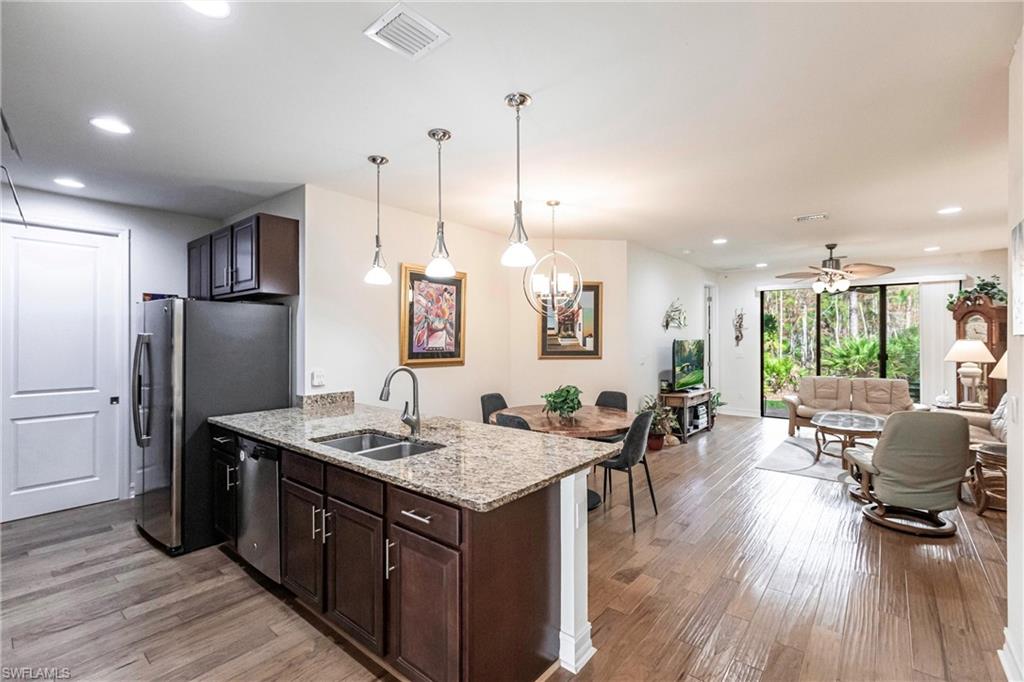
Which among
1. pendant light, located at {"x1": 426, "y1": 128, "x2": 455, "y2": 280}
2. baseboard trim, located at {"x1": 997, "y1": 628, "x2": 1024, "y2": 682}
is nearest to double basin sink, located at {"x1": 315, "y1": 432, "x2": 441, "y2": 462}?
pendant light, located at {"x1": 426, "y1": 128, "x2": 455, "y2": 280}

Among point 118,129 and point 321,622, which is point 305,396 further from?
point 118,129

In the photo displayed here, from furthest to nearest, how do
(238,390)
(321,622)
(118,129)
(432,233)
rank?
(432,233)
(238,390)
(118,129)
(321,622)

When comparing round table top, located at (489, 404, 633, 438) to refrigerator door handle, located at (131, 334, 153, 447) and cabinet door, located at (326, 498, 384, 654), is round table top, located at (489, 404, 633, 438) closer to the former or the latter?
cabinet door, located at (326, 498, 384, 654)

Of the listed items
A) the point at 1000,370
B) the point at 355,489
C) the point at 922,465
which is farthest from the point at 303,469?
the point at 1000,370

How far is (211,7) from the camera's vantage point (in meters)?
1.62

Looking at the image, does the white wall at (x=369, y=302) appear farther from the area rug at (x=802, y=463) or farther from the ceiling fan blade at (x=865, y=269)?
the ceiling fan blade at (x=865, y=269)

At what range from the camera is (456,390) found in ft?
15.4

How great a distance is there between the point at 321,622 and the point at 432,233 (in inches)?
125

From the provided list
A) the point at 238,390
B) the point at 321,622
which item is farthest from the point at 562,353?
the point at 321,622

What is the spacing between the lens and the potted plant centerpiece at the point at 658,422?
6.01 m

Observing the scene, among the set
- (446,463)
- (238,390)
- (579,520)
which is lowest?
(579,520)

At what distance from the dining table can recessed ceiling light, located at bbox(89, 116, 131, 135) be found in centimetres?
288

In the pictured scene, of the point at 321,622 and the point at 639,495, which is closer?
the point at 321,622

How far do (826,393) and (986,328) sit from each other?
73.4 inches
